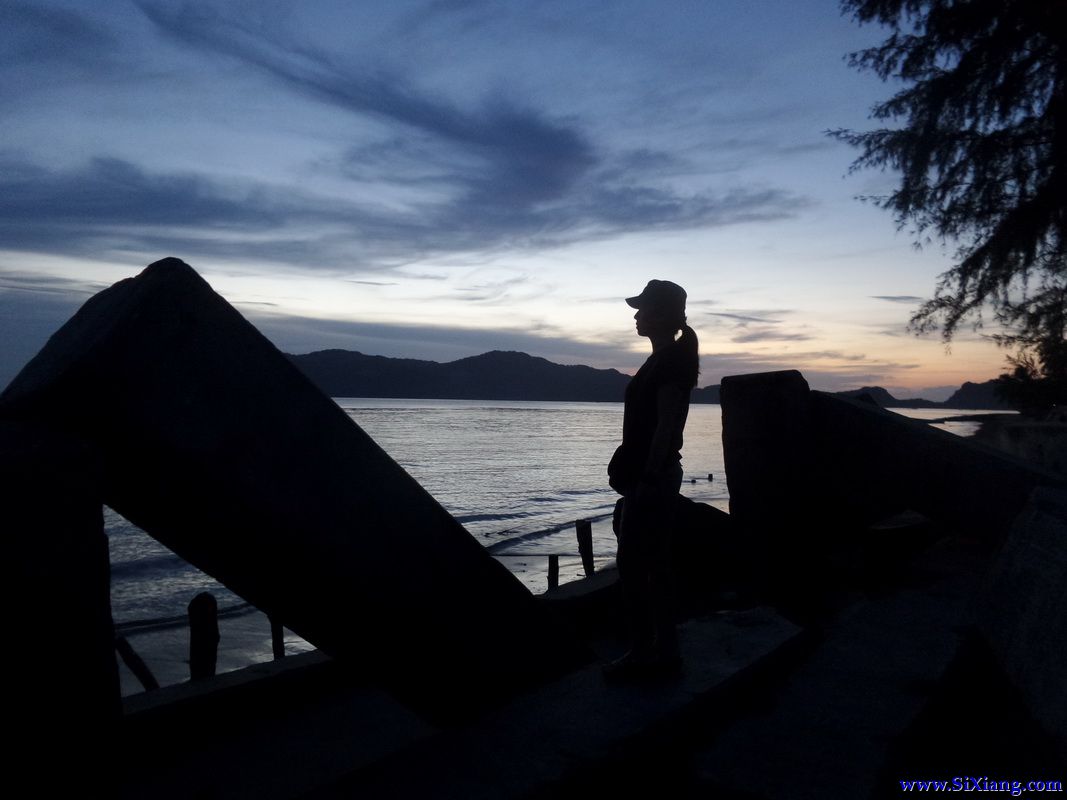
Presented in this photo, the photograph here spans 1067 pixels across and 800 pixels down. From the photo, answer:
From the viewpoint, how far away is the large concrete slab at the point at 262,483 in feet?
6.89

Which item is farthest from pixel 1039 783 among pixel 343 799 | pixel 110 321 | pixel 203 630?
pixel 203 630

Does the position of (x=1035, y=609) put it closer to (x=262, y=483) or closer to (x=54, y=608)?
(x=262, y=483)

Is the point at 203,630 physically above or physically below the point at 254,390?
below

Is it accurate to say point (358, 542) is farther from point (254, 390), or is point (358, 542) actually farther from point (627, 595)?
point (627, 595)

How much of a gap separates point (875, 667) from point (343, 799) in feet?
8.12

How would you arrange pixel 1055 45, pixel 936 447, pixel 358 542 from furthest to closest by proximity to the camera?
pixel 1055 45, pixel 936 447, pixel 358 542

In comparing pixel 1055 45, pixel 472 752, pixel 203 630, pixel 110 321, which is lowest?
pixel 203 630

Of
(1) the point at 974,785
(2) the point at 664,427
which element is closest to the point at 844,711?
(1) the point at 974,785

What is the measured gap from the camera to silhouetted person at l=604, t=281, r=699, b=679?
10.5ft

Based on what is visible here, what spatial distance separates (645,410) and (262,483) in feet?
5.46

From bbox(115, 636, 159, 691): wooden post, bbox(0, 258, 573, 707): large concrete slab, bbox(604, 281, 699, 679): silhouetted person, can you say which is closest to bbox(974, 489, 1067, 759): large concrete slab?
bbox(604, 281, 699, 679): silhouetted person

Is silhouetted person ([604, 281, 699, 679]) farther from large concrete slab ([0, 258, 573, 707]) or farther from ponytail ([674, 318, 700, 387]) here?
large concrete slab ([0, 258, 573, 707])

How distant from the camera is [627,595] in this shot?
3361mm

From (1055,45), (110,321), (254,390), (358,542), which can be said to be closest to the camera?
(110,321)
